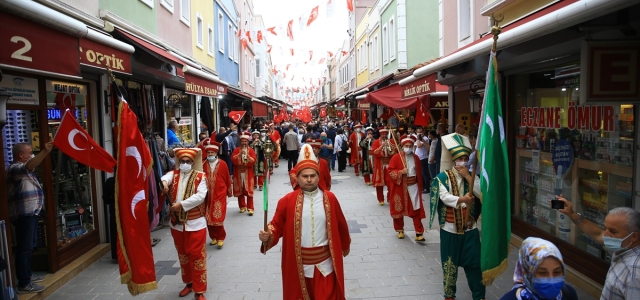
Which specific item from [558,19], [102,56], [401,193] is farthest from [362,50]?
[558,19]

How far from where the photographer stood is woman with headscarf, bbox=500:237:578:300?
103 inches

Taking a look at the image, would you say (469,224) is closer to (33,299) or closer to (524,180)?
(524,180)

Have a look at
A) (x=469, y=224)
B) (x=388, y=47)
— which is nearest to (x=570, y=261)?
(x=469, y=224)

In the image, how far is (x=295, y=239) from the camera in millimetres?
4203

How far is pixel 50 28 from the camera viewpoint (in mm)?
4445

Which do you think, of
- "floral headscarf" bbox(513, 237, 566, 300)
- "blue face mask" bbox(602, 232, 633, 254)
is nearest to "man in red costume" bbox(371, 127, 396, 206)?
"blue face mask" bbox(602, 232, 633, 254)

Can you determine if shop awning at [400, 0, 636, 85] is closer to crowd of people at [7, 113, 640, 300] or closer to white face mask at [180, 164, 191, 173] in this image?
crowd of people at [7, 113, 640, 300]

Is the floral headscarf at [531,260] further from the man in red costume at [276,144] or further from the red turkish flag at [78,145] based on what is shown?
the man in red costume at [276,144]

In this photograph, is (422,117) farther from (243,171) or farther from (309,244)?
(309,244)

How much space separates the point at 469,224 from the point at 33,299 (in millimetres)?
5238

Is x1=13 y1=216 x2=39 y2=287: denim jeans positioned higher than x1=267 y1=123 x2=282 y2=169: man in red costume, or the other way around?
x1=267 y1=123 x2=282 y2=169: man in red costume

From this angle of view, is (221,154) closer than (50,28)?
No

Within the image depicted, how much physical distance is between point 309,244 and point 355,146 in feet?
39.9

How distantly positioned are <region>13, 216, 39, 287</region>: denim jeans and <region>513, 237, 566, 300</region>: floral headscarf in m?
5.55
